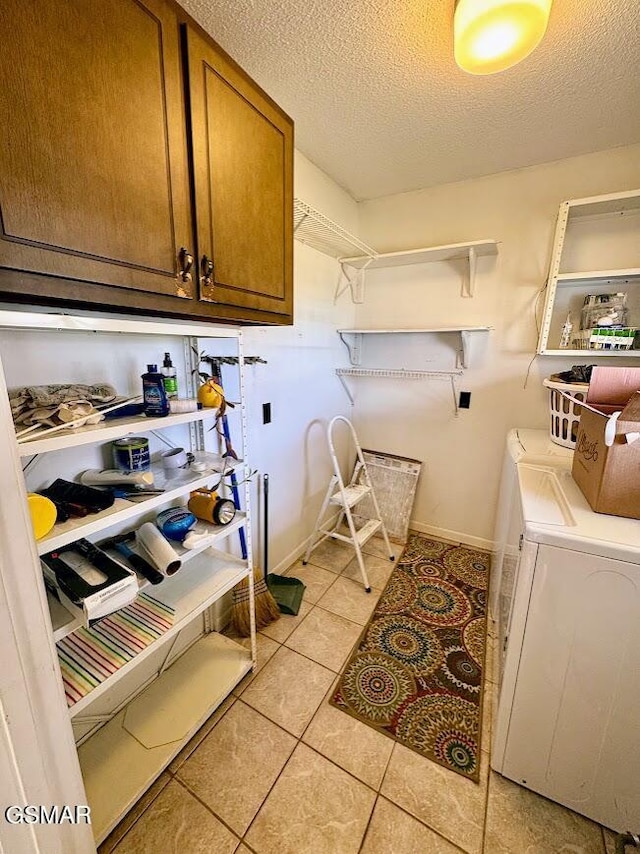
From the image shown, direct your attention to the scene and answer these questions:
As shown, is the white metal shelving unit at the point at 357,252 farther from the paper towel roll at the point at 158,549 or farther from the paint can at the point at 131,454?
the paper towel roll at the point at 158,549

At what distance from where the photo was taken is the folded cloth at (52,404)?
77 centimetres

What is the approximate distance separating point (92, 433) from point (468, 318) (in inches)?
87.1

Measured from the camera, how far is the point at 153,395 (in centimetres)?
96

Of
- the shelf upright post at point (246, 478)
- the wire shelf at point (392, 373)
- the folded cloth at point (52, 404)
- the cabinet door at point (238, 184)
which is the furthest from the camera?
the wire shelf at point (392, 373)

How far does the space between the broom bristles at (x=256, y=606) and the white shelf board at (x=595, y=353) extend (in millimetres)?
2000

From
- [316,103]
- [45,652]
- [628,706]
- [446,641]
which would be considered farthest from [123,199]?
[446,641]

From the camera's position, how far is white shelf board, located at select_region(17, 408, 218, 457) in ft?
2.21

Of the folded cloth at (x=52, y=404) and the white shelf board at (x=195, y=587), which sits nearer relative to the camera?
the folded cloth at (x=52, y=404)

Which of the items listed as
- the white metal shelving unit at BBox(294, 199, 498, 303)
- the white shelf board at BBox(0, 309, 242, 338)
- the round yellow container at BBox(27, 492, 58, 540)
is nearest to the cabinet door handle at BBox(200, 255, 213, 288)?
the white shelf board at BBox(0, 309, 242, 338)

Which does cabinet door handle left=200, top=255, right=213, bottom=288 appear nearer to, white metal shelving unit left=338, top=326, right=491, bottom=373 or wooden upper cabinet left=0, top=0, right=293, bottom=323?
wooden upper cabinet left=0, top=0, right=293, bottom=323

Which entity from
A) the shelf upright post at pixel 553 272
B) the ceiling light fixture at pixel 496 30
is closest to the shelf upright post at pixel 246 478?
the ceiling light fixture at pixel 496 30

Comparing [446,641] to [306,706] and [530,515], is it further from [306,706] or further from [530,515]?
[530,515]

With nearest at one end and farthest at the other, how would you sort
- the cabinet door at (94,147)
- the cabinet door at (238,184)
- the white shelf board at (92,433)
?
the cabinet door at (94,147), the white shelf board at (92,433), the cabinet door at (238,184)

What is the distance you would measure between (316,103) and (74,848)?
251cm
